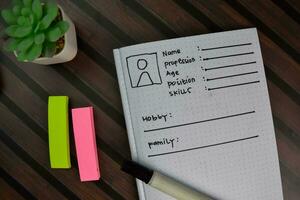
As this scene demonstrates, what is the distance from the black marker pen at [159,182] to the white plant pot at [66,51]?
18 cm

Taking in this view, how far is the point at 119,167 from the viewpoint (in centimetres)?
53

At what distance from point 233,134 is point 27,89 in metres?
0.33

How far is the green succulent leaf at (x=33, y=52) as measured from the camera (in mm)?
436

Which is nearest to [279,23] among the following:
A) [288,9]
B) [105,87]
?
[288,9]

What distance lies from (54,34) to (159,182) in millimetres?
258

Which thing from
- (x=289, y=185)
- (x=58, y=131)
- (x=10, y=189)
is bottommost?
(x=10, y=189)

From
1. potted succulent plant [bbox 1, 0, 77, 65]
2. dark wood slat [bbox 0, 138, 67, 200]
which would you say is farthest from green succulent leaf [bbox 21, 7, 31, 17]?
dark wood slat [bbox 0, 138, 67, 200]

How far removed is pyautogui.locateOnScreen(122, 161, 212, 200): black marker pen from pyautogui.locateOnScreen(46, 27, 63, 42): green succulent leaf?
21 cm

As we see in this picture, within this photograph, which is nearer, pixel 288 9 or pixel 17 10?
pixel 17 10

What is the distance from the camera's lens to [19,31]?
0.44 metres

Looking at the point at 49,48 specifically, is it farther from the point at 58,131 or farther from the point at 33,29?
the point at 58,131

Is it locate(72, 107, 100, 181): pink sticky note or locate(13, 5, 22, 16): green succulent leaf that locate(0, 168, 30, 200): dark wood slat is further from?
locate(13, 5, 22, 16): green succulent leaf

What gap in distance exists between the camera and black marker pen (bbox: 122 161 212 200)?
51cm

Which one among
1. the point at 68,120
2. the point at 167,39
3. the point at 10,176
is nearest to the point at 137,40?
the point at 167,39
